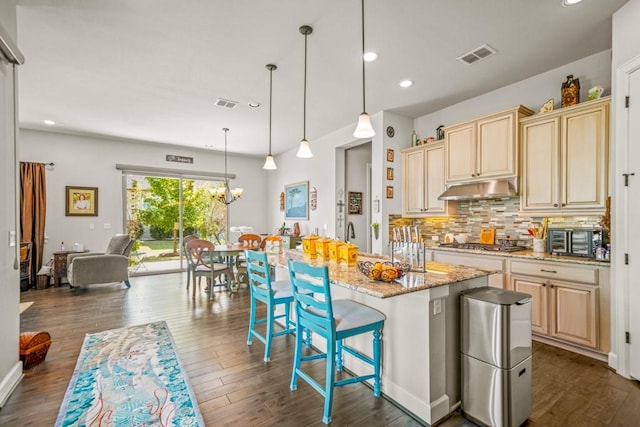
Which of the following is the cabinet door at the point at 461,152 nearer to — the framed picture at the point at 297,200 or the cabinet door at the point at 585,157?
the cabinet door at the point at 585,157

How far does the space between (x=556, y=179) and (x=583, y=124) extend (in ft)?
1.85

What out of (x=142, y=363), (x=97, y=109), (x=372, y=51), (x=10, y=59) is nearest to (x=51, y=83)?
(x=97, y=109)

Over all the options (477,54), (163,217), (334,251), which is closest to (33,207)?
(163,217)

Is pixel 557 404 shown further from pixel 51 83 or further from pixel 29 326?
pixel 51 83

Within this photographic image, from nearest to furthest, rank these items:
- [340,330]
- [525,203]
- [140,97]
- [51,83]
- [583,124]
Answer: [340,330]
[583,124]
[525,203]
[51,83]
[140,97]

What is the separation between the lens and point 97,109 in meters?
4.61

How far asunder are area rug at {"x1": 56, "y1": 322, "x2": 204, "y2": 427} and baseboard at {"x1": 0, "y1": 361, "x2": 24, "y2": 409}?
346 millimetres

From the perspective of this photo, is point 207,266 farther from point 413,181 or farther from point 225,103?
point 413,181

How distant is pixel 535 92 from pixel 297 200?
15.3ft

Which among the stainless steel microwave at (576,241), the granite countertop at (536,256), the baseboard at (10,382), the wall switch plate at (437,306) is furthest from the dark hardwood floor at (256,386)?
the stainless steel microwave at (576,241)

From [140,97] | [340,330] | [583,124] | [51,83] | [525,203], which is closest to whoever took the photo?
[340,330]

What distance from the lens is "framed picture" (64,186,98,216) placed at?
19.4 feet

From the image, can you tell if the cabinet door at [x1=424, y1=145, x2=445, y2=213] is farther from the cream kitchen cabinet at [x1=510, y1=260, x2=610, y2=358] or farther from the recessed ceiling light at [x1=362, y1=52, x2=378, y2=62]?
the recessed ceiling light at [x1=362, y1=52, x2=378, y2=62]

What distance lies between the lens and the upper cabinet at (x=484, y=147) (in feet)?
11.3
